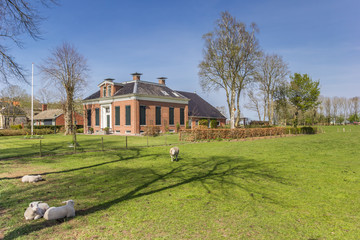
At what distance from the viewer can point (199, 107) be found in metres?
46.5

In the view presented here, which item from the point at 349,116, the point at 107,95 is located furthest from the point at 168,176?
the point at 349,116

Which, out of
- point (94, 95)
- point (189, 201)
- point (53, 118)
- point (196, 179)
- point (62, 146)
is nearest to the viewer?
point (189, 201)

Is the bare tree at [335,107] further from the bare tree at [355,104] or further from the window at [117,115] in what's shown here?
the window at [117,115]

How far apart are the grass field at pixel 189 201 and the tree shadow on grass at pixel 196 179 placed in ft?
0.09

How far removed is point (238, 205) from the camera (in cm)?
550

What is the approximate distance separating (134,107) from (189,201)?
27615 millimetres

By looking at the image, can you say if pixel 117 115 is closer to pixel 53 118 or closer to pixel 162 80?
pixel 162 80

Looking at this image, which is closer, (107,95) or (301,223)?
(301,223)

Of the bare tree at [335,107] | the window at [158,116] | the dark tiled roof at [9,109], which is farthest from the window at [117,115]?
the bare tree at [335,107]

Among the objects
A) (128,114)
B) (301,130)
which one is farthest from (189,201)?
(301,130)

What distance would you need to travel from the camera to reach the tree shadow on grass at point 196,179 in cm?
536

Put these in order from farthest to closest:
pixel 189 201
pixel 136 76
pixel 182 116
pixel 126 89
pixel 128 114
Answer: pixel 182 116
pixel 136 76
pixel 126 89
pixel 128 114
pixel 189 201

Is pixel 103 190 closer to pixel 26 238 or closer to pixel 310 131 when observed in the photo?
pixel 26 238

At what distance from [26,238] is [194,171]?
6228mm
